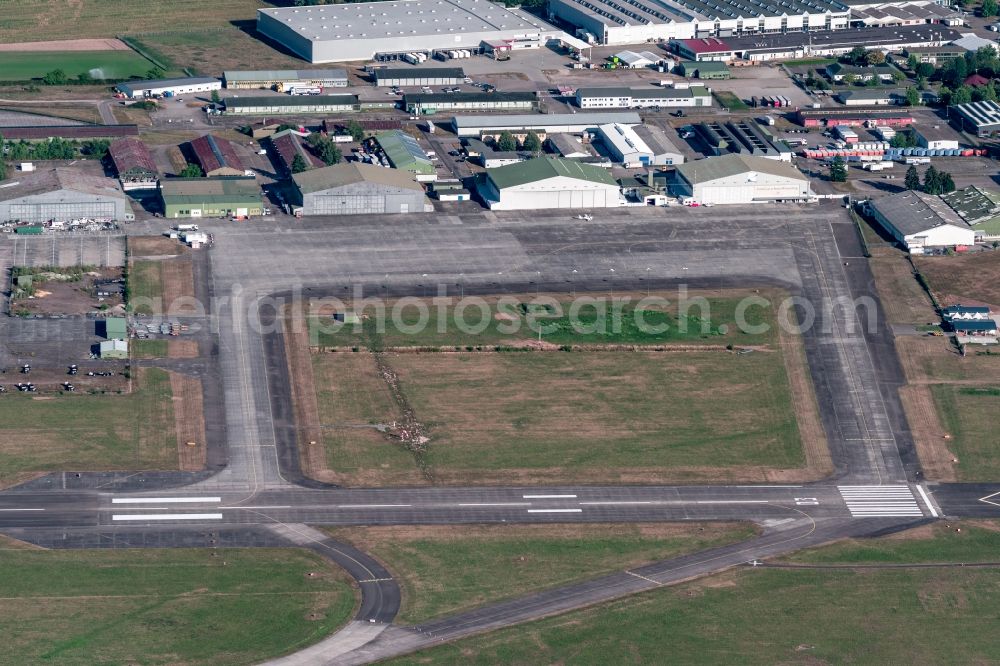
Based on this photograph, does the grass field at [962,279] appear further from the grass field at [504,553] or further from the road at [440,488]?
the grass field at [504,553]

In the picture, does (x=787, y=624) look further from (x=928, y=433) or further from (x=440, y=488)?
(x=928, y=433)

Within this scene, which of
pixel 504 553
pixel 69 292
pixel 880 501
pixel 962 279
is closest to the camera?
pixel 504 553

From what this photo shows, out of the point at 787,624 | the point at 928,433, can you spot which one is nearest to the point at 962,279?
the point at 928,433

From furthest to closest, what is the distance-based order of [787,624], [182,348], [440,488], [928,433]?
[182,348]
[928,433]
[440,488]
[787,624]

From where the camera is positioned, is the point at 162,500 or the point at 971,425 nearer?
the point at 162,500

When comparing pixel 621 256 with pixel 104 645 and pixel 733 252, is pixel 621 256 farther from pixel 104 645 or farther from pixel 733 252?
pixel 104 645

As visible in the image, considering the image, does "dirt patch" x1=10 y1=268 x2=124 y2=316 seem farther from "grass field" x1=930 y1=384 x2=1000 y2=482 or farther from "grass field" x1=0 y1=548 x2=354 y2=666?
"grass field" x1=930 y1=384 x2=1000 y2=482

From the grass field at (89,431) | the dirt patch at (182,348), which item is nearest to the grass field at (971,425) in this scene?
the grass field at (89,431)

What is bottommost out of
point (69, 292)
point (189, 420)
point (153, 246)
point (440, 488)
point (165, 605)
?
point (165, 605)

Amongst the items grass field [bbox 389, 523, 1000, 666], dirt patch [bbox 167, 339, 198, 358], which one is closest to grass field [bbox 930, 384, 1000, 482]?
grass field [bbox 389, 523, 1000, 666]
